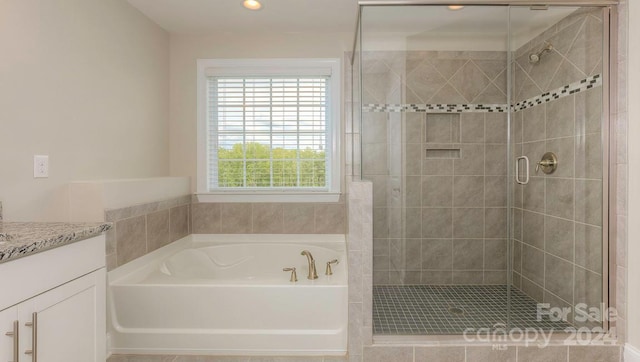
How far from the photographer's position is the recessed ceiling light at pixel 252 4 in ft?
8.27

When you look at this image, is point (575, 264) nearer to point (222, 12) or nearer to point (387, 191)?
point (387, 191)

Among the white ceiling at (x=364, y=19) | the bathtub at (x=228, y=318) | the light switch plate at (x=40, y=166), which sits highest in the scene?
the white ceiling at (x=364, y=19)

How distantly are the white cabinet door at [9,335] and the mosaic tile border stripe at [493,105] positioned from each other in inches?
77.9

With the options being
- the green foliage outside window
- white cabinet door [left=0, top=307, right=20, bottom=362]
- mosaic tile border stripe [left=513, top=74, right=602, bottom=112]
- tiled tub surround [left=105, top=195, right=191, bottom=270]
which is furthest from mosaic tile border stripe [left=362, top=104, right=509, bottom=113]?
white cabinet door [left=0, top=307, right=20, bottom=362]

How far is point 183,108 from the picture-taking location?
3172 millimetres

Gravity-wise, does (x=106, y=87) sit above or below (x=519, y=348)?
above

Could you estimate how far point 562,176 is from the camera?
7.26ft

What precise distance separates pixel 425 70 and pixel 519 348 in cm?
184

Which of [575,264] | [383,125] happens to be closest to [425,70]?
[383,125]

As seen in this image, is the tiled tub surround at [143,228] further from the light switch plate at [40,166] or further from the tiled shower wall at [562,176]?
the tiled shower wall at [562,176]

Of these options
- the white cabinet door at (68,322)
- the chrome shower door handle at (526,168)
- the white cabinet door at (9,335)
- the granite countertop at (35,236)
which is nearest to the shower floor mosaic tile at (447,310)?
the chrome shower door handle at (526,168)

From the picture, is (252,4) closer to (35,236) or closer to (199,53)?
(199,53)

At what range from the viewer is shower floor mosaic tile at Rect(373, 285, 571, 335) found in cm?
205

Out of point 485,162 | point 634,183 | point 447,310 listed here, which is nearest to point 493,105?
point 485,162
